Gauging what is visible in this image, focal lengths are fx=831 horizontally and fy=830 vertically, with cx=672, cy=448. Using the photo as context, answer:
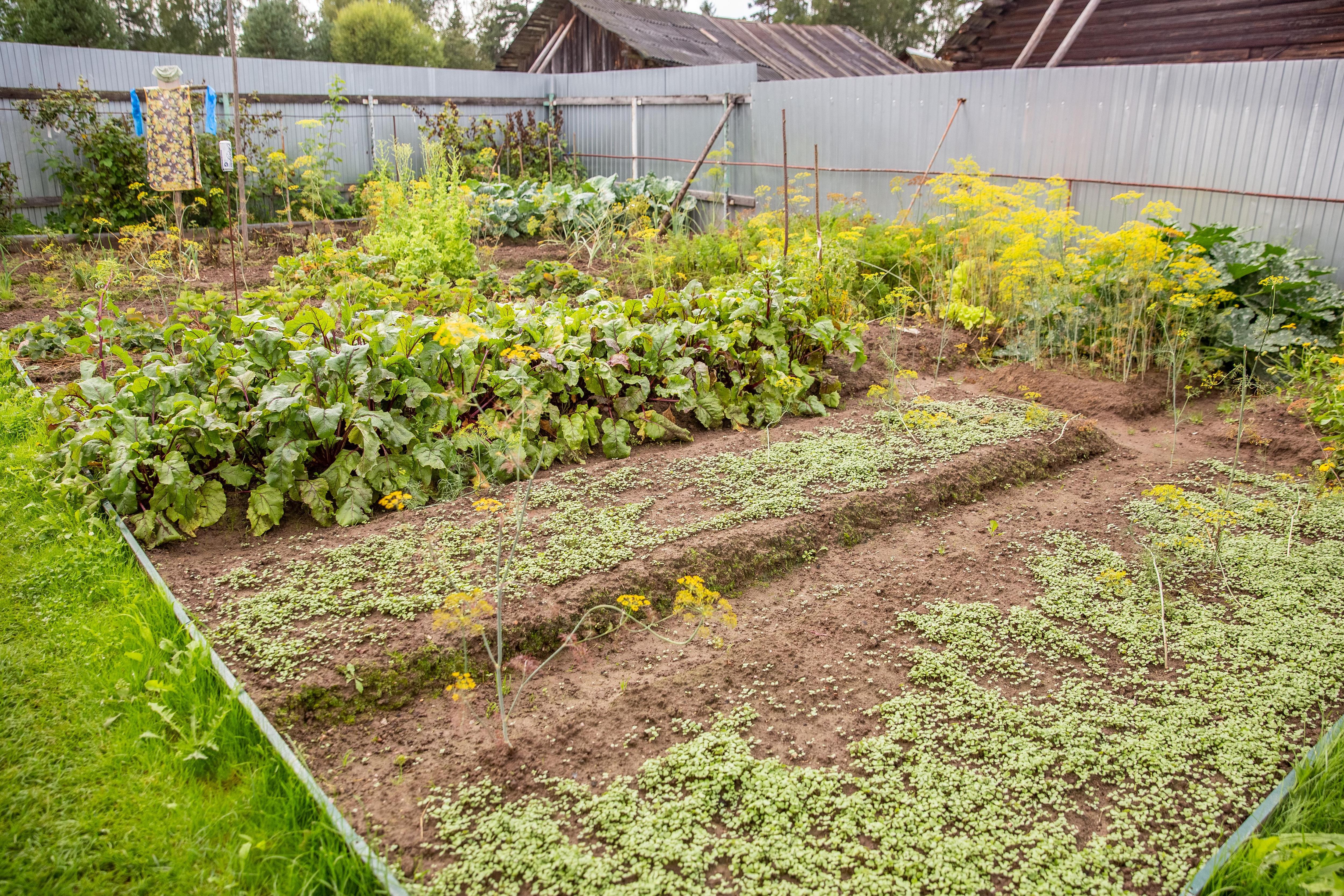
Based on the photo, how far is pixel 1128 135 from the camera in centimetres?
690

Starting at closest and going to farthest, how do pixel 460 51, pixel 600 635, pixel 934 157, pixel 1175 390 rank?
1. pixel 600 635
2. pixel 1175 390
3. pixel 934 157
4. pixel 460 51

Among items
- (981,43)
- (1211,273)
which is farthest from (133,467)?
(981,43)

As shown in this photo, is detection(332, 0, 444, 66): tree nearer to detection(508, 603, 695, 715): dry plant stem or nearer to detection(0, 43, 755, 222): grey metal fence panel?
detection(0, 43, 755, 222): grey metal fence panel

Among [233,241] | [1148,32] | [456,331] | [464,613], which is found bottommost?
[464,613]

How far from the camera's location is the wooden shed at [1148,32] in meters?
8.86

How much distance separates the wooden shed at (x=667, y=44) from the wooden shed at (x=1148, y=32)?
8.51 feet

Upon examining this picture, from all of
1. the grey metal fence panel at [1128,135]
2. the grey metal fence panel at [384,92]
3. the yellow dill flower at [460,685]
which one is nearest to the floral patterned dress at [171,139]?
the grey metal fence panel at [384,92]

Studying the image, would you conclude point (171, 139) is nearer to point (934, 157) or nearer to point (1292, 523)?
point (934, 157)

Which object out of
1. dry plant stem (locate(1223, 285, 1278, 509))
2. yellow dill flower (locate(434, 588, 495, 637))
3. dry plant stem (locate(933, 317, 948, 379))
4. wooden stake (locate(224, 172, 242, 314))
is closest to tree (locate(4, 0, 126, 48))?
wooden stake (locate(224, 172, 242, 314))

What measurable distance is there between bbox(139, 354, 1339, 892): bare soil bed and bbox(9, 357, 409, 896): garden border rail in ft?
0.16

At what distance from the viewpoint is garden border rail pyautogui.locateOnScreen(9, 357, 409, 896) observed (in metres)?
1.99

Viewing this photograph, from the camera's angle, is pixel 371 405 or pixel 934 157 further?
pixel 934 157

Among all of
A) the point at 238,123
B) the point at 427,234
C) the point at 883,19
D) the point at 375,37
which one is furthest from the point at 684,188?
the point at 883,19

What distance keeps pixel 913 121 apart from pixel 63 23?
25709mm
